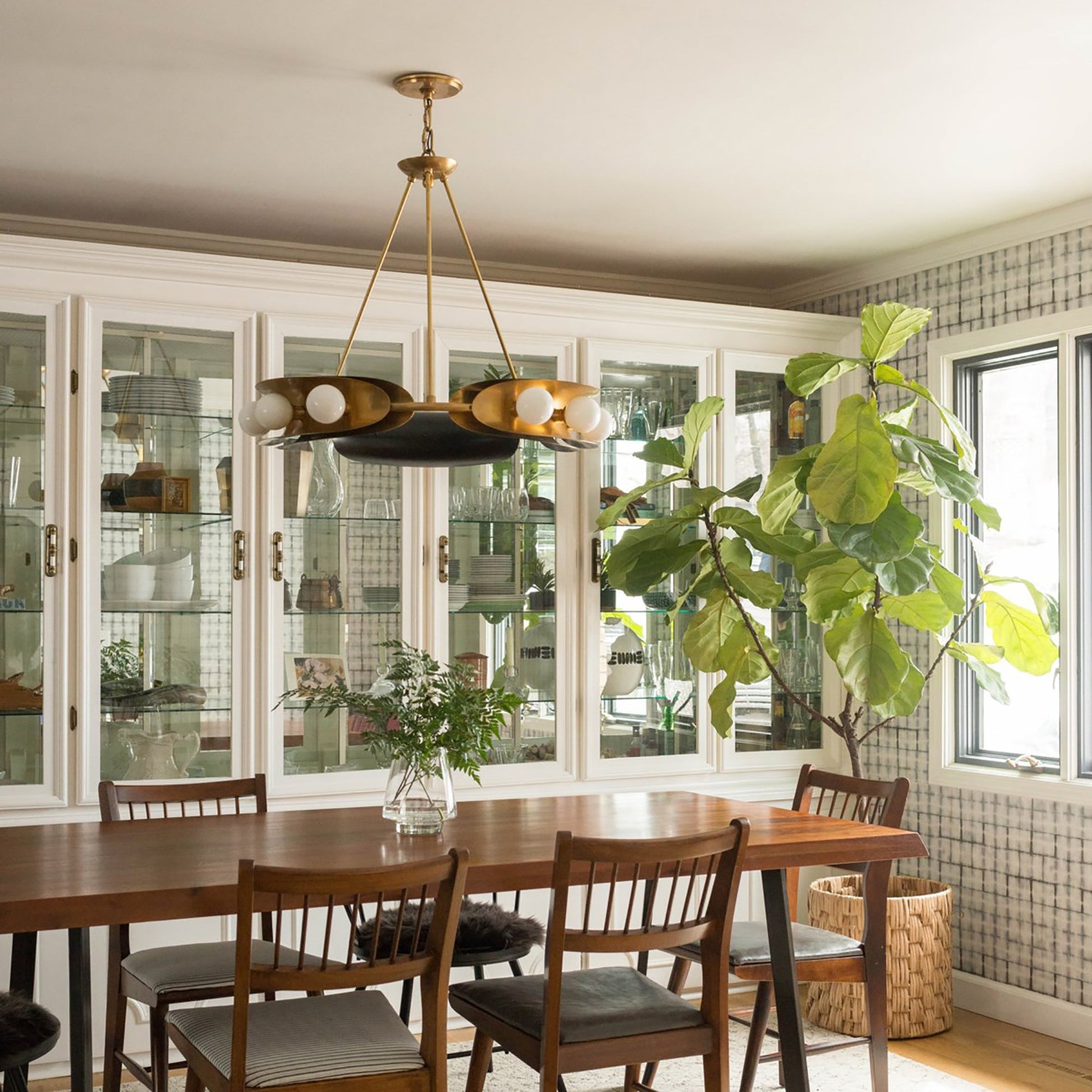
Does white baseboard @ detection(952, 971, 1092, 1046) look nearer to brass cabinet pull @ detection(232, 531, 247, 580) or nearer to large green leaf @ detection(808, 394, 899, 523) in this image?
large green leaf @ detection(808, 394, 899, 523)

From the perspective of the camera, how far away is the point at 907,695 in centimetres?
404

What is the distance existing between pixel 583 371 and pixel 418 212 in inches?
30.9

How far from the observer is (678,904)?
4719 mm

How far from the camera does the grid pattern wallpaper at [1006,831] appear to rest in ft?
13.7

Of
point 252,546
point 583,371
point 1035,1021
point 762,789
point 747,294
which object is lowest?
point 1035,1021

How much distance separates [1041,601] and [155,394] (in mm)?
2865

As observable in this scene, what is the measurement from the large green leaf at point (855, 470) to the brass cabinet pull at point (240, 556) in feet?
5.73

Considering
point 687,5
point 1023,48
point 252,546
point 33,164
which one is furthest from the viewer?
point 252,546

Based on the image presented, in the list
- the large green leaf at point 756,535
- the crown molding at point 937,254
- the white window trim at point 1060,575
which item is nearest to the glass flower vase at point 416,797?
the large green leaf at point 756,535

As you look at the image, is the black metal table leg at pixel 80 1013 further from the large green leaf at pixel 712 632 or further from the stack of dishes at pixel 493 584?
the large green leaf at pixel 712 632

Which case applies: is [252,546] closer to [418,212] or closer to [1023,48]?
[418,212]

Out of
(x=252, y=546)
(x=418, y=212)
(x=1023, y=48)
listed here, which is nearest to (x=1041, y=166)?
(x=1023, y=48)

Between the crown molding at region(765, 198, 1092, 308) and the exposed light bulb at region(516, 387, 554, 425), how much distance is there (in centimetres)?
238

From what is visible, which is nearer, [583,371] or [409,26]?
[409,26]
